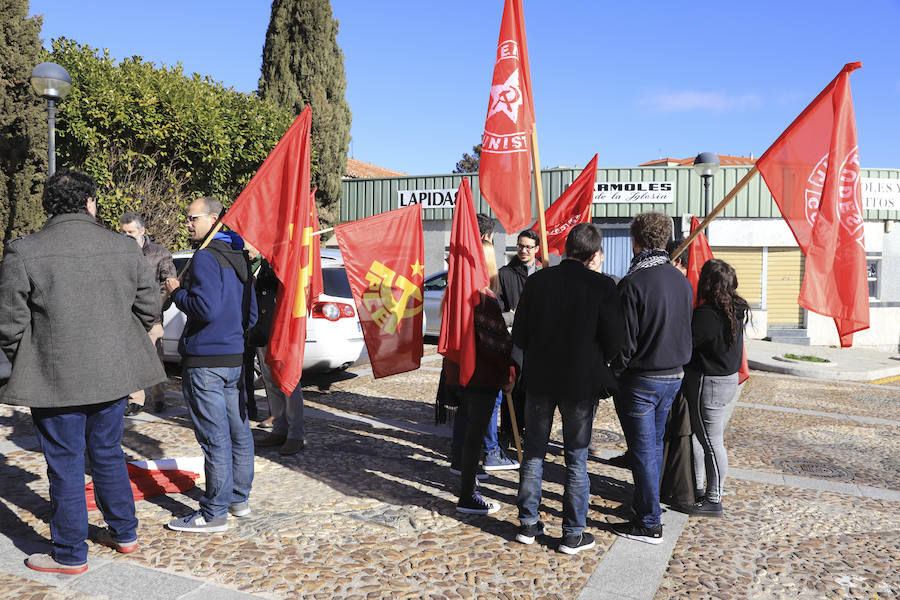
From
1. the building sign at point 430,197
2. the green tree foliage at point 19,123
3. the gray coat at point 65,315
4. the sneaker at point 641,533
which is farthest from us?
the building sign at point 430,197

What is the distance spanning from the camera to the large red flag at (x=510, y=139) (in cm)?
487

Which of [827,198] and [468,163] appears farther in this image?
[468,163]

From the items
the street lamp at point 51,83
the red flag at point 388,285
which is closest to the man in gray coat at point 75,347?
the red flag at point 388,285

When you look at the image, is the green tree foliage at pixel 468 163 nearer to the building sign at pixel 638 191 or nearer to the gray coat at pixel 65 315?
the building sign at pixel 638 191

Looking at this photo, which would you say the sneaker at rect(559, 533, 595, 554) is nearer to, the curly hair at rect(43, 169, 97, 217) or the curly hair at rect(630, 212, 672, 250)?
the curly hair at rect(630, 212, 672, 250)

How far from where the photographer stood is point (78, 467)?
340 centimetres

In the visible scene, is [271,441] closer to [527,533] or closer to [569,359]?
[527,533]

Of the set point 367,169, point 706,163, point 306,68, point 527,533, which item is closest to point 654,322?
point 527,533

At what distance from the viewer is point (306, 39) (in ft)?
68.2

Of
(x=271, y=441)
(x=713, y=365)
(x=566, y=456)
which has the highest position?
(x=713, y=365)

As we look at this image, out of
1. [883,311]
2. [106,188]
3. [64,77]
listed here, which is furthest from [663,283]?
[883,311]

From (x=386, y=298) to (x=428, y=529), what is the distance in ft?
5.50

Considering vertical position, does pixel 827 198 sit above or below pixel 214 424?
above

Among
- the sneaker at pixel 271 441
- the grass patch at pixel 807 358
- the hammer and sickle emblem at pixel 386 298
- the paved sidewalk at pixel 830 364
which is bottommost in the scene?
the paved sidewalk at pixel 830 364
